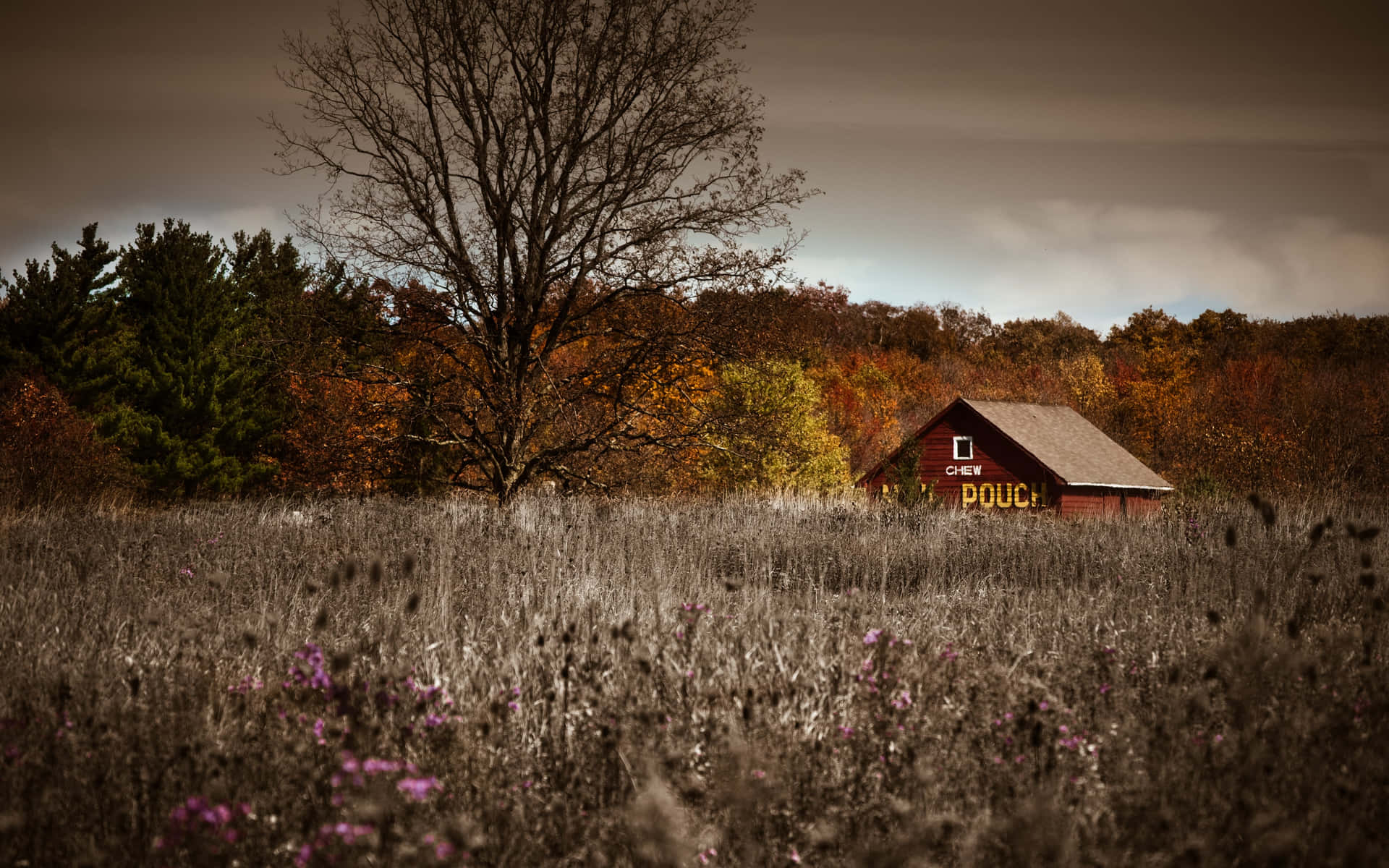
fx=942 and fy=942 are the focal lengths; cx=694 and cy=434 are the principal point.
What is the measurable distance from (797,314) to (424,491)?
1719cm

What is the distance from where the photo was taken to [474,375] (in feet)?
55.3

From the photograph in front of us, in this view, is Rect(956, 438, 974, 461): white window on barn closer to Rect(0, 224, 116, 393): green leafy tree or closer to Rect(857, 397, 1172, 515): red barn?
Rect(857, 397, 1172, 515): red barn

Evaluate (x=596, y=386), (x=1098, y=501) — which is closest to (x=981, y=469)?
(x=1098, y=501)

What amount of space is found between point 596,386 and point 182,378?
1131 inches

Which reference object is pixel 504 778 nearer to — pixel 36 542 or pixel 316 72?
pixel 36 542

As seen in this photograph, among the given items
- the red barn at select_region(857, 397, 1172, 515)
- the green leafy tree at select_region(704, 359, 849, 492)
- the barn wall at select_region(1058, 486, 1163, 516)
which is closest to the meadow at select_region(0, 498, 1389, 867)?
the green leafy tree at select_region(704, 359, 849, 492)

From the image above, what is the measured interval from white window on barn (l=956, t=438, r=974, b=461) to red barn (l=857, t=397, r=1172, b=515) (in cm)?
3

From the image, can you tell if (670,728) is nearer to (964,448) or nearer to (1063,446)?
(964,448)

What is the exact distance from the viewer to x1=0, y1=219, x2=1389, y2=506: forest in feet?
53.6

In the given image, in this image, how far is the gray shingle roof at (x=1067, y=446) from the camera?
128 feet

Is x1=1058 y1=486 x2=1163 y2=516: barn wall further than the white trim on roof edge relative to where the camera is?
Yes

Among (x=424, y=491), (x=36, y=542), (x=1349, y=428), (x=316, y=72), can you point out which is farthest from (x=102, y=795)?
(x=1349, y=428)

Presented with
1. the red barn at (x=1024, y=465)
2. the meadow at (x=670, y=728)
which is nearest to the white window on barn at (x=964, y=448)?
the red barn at (x=1024, y=465)

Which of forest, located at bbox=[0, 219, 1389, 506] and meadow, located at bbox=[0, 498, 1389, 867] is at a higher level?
forest, located at bbox=[0, 219, 1389, 506]
